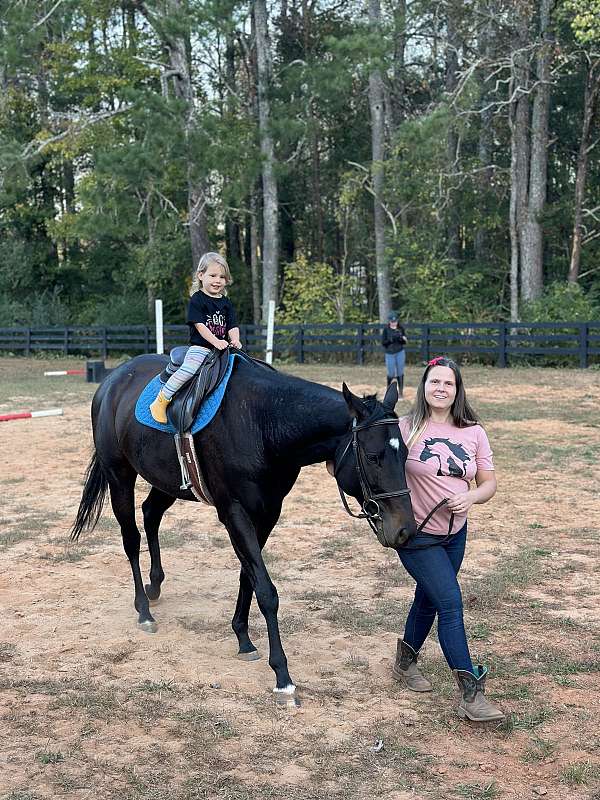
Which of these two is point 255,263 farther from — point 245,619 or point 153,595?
point 245,619

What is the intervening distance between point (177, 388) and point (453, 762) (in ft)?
7.83

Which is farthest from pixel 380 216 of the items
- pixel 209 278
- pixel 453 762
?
pixel 453 762

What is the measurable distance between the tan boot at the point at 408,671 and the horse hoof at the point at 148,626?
4.95 ft

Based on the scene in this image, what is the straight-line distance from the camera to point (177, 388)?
4.66 meters

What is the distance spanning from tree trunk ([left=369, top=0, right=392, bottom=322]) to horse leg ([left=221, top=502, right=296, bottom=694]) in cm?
2260

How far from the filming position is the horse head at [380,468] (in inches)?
141

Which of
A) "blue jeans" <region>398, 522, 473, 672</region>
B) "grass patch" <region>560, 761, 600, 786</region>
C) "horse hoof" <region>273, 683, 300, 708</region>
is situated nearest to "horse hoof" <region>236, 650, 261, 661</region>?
"horse hoof" <region>273, 683, 300, 708</region>

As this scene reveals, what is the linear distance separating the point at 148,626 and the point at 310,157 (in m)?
29.0

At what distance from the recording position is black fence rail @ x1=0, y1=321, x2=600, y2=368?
860 inches

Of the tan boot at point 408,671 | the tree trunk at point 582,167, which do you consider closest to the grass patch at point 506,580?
the tan boot at point 408,671

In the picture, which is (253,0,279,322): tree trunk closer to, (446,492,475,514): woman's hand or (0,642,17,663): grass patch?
(0,642,17,663): grass patch

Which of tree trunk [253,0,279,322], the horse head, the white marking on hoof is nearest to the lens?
the horse head

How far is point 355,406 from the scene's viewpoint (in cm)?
373

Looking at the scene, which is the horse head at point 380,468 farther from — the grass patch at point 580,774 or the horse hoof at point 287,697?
the grass patch at point 580,774
